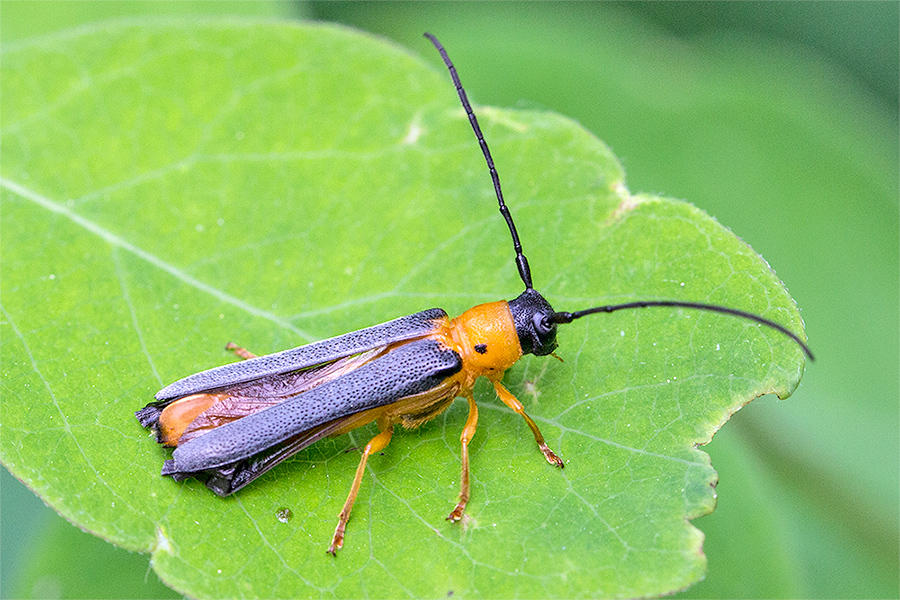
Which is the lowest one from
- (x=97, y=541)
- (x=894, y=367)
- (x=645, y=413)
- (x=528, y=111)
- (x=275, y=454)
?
(x=97, y=541)

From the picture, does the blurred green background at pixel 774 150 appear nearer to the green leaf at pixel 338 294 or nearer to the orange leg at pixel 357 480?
the green leaf at pixel 338 294

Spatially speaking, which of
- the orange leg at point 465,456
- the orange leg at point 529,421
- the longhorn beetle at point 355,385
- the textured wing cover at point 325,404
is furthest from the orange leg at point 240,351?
the orange leg at point 529,421

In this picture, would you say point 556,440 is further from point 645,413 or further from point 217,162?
point 217,162

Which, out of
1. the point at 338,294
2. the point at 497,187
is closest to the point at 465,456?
the point at 338,294

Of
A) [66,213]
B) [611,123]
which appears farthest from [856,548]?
[66,213]

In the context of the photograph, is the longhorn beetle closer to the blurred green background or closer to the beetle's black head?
the beetle's black head

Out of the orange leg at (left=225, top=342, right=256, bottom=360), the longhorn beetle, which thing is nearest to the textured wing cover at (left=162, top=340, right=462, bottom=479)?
the longhorn beetle
